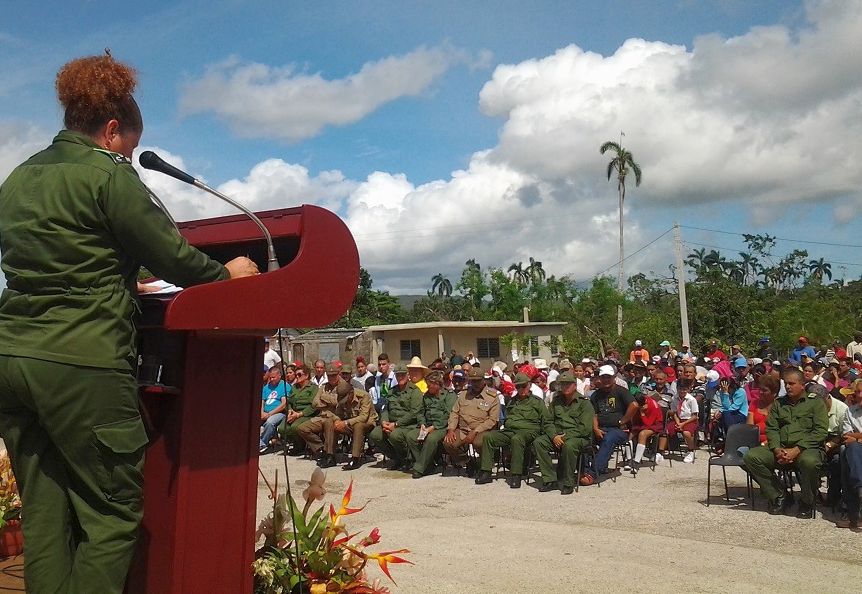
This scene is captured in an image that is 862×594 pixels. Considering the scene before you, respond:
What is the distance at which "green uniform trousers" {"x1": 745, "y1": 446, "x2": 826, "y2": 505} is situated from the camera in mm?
6887

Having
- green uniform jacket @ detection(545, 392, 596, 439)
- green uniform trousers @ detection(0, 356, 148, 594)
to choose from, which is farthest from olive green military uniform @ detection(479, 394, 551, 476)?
green uniform trousers @ detection(0, 356, 148, 594)

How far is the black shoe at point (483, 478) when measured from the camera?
898cm

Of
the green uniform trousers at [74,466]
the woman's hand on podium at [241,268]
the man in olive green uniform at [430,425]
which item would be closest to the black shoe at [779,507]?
the man in olive green uniform at [430,425]

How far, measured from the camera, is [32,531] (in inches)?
75.6

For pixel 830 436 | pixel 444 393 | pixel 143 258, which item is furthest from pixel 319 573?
pixel 444 393

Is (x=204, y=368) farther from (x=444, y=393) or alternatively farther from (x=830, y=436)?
(x=444, y=393)

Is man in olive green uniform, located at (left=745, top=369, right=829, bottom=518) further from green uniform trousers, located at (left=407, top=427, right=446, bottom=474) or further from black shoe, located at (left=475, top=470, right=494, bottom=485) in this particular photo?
green uniform trousers, located at (left=407, top=427, right=446, bottom=474)

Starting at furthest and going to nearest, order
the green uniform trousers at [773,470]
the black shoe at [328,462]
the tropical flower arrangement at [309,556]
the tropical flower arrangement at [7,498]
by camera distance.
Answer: the black shoe at [328,462], the green uniform trousers at [773,470], the tropical flower arrangement at [7,498], the tropical flower arrangement at [309,556]

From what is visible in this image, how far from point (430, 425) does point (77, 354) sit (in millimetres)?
8370

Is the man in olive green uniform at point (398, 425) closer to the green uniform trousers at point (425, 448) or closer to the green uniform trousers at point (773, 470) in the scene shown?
the green uniform trousers at point (425, 448)

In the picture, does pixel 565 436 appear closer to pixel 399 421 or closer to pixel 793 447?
pixel 793 447

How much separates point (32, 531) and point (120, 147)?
3.36 ft

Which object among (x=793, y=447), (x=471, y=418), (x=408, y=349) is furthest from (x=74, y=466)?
(x=408, y=349)

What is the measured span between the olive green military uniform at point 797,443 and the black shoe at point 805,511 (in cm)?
8
